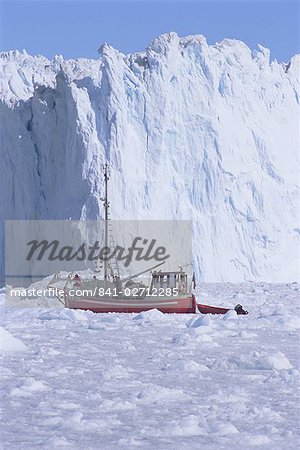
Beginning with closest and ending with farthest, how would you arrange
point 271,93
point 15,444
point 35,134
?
point 15,444 → point 35,134 → point 271,93

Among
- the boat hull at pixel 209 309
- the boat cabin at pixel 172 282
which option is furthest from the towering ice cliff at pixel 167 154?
the boat hull at pixel 209 309

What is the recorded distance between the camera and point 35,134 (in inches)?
1149

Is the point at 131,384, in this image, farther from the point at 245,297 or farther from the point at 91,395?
the point at 245,297

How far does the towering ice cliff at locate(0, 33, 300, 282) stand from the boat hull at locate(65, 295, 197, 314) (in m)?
11.2

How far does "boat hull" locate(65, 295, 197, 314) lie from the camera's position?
547 inches

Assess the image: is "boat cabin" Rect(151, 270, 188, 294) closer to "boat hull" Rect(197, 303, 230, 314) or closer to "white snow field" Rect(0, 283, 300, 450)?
"boat hull" Rect(197, 303, 230, 314)

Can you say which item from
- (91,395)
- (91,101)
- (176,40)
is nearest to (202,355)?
(91,395)

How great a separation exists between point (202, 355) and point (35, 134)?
75.5ft

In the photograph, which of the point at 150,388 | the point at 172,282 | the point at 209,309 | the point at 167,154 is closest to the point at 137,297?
the point at 172,282

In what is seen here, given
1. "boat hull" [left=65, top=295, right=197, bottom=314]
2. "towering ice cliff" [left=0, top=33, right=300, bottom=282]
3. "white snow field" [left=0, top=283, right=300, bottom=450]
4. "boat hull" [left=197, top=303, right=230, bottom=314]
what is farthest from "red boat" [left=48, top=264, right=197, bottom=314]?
"towering ice cliff" [left=0, top=33, right=300, bottom=282]

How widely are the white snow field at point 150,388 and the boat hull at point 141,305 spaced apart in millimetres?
3728

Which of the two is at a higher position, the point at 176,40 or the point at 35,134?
the point at 176,40

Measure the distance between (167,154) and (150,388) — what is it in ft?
73.9

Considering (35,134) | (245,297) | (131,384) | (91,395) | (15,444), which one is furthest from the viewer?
Result: (35,134)
